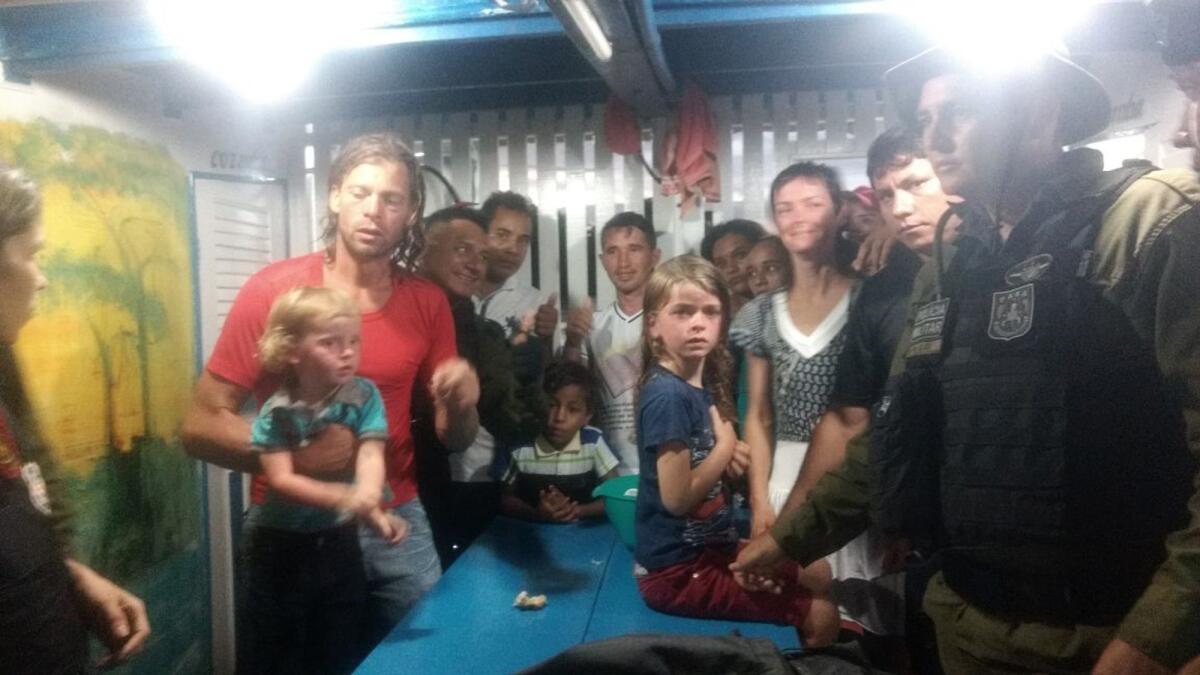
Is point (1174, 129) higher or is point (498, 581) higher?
point (1174, 129)

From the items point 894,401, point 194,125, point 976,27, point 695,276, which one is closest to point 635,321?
point 695,276

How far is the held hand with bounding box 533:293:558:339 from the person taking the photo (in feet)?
4.93

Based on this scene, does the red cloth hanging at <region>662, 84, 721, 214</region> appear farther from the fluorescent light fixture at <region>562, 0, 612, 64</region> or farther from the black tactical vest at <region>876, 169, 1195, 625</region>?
the black tactical vest at <region>876, 169, 1195, 625</region>

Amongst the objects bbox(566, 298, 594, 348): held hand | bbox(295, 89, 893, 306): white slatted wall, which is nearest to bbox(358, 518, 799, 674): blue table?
bbox(566, 298, 594, 348): held hand

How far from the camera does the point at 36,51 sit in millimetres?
1144

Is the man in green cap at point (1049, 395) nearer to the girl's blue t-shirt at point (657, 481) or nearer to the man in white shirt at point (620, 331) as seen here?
the girl's blue t-shirt at point (657, 481)

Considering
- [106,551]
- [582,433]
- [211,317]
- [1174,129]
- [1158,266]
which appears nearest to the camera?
[1158,266]

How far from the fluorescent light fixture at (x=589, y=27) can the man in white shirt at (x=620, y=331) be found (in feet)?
1.03

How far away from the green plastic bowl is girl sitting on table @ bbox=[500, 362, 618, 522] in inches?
1.0

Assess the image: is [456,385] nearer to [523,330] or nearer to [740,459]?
[523,330]

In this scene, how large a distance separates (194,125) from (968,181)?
4.05 feet

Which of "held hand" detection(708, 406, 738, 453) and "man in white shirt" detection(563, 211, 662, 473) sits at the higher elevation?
"man in white shirt" detection(563, 211, 662, 473)

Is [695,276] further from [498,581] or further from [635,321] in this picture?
[498,581]

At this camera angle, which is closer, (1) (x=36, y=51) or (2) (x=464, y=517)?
(1) (x=36, y=51)
